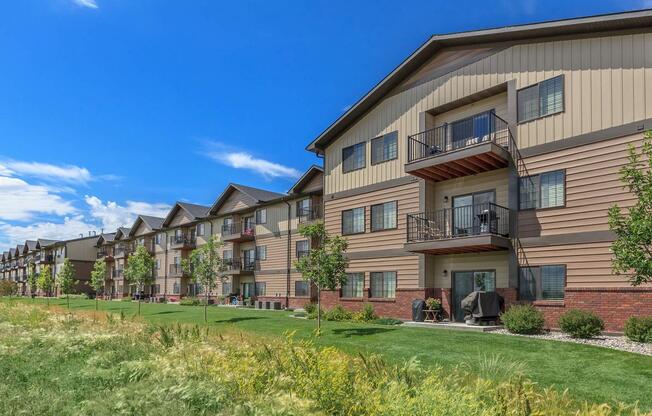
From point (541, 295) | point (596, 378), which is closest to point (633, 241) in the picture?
point (596, 378)

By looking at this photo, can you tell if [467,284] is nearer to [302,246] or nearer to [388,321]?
[388,321]

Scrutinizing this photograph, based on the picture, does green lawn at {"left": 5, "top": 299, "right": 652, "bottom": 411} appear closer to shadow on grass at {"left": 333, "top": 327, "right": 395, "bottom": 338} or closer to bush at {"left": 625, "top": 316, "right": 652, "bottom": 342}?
shadow on grass at {"left": 333, "top": 327, "right": 395, "bottom": 338}

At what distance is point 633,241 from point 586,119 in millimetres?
7108

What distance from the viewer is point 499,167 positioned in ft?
63.3

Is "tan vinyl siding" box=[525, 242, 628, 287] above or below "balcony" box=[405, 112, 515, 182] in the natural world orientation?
below

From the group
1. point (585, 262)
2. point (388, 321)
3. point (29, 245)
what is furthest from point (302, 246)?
point (29, 245)

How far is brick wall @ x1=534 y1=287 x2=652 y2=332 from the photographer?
568 inches

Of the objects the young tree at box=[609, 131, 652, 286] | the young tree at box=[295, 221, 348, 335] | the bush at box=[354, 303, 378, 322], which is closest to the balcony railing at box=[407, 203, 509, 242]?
the bush at box=[354, 303, 378, 322]

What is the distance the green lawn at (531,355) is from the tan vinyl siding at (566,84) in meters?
7.67

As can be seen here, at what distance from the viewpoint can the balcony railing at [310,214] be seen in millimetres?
35094

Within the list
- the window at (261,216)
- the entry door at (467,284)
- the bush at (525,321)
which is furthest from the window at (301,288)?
the bush at (525,321)

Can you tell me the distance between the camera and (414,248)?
20.6m

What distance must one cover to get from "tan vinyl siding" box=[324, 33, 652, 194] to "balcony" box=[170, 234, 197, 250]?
1262 inches

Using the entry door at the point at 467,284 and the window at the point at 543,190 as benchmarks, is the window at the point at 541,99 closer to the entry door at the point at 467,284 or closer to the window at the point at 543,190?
the window at the point at 543,190
